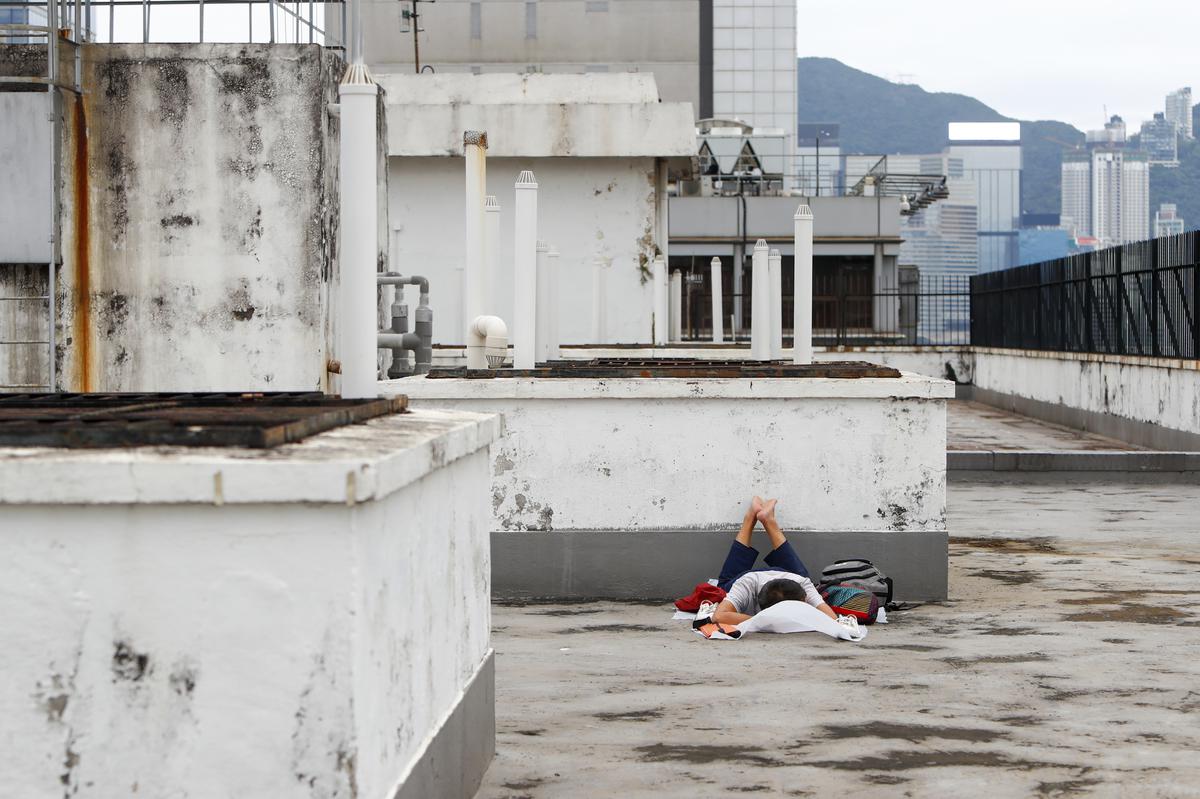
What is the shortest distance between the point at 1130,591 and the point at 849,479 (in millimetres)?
2319

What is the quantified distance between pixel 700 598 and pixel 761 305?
22.5 ft

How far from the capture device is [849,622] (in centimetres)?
920

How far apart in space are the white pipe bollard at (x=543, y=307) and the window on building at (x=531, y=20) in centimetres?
5359

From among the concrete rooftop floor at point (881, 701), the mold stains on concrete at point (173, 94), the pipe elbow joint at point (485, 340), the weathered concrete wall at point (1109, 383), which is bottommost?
the concrete rooftop floor at point (881, 701)

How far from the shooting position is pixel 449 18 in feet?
211

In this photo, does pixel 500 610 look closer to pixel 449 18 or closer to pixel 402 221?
pixel 402 221

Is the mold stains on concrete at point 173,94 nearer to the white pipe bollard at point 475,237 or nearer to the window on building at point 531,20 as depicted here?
the white pipe bollard at point 475,237

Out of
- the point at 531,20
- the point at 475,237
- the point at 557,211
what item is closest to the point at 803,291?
the point at 475,237

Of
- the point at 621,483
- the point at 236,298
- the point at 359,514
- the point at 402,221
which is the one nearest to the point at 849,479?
the point at 621,483

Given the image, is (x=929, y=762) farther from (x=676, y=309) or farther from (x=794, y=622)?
(x=676, y=309)

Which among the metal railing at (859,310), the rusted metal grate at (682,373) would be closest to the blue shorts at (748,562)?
the rusted metal grate at (682,373)

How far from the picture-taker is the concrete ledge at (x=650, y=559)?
10.4 m

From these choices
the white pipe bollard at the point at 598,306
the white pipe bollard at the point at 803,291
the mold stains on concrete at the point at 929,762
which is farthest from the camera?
the white pipe bollard at the point at 598,306

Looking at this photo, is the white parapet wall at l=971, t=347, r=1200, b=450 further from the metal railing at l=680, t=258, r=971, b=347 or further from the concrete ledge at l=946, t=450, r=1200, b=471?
the metal railing at l=680, t=258, r=971, b=347
